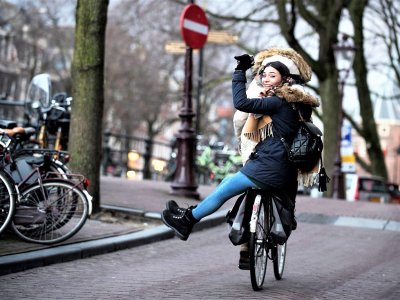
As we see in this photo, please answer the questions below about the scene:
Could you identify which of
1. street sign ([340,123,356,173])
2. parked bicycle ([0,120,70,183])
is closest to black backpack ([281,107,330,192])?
parked bicycle ([0,120,70,183])

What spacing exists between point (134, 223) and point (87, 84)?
1.78m

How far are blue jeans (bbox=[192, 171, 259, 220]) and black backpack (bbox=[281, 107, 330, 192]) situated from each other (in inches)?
14.9

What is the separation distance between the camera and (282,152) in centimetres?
643

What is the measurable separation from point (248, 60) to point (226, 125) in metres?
53.7

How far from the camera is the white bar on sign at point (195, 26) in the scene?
1312 centimetres

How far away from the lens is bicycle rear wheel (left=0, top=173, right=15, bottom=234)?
24.5ft

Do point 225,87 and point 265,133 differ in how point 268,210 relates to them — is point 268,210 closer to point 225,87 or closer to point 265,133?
point 265,133

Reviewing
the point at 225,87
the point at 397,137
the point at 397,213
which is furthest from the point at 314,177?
the point at 397,137

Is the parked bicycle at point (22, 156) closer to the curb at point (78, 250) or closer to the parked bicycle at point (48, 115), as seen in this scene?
the curb at point (78, 250)

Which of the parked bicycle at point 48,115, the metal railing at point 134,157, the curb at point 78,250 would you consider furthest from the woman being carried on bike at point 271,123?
the metal railing at point 134,157

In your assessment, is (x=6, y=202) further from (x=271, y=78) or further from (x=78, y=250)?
(x=271, y=78)

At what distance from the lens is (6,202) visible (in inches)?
297

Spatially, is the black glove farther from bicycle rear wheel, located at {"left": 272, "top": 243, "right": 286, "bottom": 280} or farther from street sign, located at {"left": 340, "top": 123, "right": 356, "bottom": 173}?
street sign, located at {"left": 340, "top": 123, "right": 356, "bottom": 173}

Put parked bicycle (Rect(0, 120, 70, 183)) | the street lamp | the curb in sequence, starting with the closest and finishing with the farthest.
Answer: the curb < parked bicycle (Rect(0, 120, 70, 183)) < the street lamp
